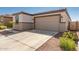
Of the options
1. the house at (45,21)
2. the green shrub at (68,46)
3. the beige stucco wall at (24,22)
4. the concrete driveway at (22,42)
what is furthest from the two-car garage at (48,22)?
the green shrub at (68,46)

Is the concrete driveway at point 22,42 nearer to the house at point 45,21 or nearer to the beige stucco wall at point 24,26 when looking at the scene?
the house at point 45,21

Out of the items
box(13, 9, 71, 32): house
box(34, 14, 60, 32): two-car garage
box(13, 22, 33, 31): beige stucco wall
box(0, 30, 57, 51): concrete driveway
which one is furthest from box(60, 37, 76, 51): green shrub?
box(13, 22, 33, 31): beige stucco wall

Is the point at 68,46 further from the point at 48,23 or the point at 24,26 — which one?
the point at 24,26

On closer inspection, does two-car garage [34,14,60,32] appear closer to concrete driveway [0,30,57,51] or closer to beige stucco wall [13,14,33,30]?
beige stucco wall [13,14,33,30]

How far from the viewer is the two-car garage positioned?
8.05m
